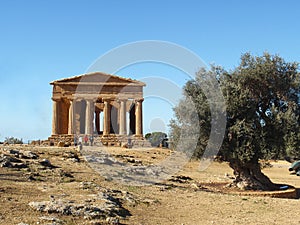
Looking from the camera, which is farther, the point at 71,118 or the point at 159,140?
the point at 159,140

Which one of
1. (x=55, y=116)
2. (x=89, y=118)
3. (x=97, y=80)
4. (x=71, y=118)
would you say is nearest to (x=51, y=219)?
(x=89, y=118)

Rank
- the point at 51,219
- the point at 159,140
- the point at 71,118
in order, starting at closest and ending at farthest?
the point at 51,219, the point at 71,118, the point at 159,140

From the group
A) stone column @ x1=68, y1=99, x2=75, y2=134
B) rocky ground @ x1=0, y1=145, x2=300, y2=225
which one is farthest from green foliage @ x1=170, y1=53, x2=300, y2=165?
stone column @ x1=68, y1=99, x2=75, y2=134

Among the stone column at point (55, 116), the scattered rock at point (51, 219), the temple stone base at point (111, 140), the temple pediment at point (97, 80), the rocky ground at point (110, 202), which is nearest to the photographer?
the scattered rock at point (51, 219)

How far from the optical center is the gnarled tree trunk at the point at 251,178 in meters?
18.3

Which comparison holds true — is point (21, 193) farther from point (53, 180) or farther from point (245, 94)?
point (245, 94)

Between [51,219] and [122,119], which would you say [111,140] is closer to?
[122,119]

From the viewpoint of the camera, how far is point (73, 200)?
35.7 ft

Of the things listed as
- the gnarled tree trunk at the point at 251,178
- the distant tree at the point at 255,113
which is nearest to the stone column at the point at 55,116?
the distant tree at the point at 255,113

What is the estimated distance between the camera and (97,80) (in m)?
53.9

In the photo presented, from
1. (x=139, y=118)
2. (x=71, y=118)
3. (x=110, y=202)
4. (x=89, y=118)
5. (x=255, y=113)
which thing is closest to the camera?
(x=110, y=202)

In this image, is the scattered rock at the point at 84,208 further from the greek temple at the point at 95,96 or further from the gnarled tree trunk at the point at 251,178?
the greek temple at the point at 95,96

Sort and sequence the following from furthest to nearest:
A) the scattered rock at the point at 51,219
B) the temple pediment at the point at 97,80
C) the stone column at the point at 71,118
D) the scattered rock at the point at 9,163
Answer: the stone column at the point at 71,118, the temple pediment at the point at 97,80, the scattered rock at the point at 9,163, the scattered rock at the point at 51,219

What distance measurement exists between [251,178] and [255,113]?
11.3ft
